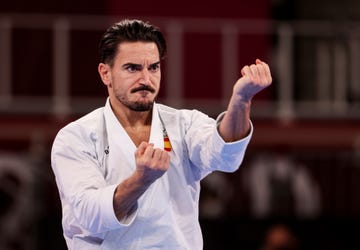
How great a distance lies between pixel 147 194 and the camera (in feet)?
18.0

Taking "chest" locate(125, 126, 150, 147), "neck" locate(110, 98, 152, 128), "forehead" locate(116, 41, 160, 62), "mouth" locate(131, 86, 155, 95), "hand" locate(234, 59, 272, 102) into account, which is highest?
"forehead" locate(116, 41, 160, 62)

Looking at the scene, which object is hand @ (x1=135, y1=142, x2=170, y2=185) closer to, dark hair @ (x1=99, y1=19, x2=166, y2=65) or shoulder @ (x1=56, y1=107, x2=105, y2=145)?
shoulder @ (x1=56, y1=107, x2=105, y2=145)

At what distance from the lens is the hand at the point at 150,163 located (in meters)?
4.96

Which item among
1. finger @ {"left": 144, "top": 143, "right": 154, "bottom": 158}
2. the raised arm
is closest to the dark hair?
the raised arm

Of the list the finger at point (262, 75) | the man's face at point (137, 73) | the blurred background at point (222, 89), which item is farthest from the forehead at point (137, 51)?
the blurred background at point (222, 89)

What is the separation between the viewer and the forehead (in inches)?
215

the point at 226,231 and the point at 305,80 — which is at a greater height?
the point at 305,80

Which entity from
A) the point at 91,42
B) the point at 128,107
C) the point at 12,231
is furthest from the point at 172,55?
the point at 128,107

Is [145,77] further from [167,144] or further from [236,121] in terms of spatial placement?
[236,121]

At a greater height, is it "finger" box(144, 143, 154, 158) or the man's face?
the man's face

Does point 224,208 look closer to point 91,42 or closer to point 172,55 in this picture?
point 172,55

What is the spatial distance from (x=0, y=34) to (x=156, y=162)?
12.5 metres

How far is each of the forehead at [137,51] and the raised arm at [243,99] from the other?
585 millimetres

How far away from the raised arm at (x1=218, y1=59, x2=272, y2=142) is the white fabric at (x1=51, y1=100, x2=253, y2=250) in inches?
2.0
